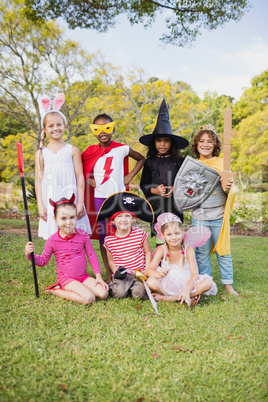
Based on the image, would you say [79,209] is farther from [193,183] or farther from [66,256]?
[193,183]

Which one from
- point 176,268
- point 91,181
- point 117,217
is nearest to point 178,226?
point 176,268

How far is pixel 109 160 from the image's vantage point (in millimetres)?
4203

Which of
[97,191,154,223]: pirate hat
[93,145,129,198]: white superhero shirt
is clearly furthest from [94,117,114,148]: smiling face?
[97,191,154,223]: pirate hat

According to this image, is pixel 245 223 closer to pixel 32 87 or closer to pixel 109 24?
pixel 109 24

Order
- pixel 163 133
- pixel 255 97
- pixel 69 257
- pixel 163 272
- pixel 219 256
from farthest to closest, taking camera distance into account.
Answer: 1. pixel 255 97
2. pixel 163 133
3. pixel 219 256
4. pixel 69 257
5. pixel 163 272

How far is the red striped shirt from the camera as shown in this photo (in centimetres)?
382

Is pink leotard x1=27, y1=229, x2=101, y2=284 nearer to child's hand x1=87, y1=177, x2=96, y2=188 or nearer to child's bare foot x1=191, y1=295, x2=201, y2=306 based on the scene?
child's hand x1=87, y1=177, x2=96, y2=188

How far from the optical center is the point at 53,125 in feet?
12.5

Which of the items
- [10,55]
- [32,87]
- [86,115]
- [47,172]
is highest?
[10,55]

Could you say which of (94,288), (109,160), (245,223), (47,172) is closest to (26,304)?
(94,288)

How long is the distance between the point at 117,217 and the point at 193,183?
3.23 ft

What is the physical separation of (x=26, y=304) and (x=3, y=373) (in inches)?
48.6

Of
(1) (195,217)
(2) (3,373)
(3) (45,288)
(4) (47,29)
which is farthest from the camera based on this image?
(4) (47,29)

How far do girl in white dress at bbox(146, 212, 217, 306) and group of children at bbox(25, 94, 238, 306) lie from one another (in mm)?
10
